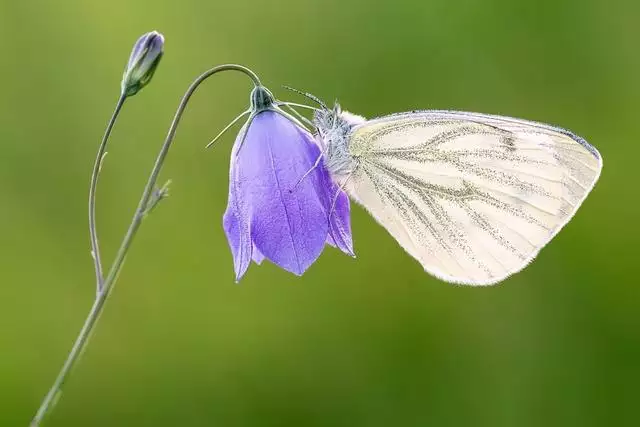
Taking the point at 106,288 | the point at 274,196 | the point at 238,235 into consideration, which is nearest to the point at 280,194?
the point at 274,196

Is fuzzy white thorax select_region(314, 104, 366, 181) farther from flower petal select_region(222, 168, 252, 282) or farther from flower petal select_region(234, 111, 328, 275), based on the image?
flower petal select_region(222, 168, 252, 282)

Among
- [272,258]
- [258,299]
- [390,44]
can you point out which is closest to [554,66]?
[390,44]

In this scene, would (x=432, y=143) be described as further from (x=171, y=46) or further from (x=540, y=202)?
(x=171, y=46)

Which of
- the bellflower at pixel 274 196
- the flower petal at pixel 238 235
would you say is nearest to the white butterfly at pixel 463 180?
the bellflower at pixel 274 196

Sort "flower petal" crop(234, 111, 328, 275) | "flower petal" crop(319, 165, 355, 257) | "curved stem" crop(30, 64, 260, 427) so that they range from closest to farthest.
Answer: "curved stem" crop(30, 64, 260, 427) < "flower petal" crop(234, 111, 328, 275) < "flower petal" crop(319, 165, 355, 257)

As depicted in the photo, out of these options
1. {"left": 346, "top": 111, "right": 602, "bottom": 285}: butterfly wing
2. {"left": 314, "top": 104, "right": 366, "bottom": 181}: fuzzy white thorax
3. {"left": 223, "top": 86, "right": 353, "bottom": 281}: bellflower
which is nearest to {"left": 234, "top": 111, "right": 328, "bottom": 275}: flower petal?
{"left": 223, "top": 86, "right": 353, "bottom": 281}: bellflower

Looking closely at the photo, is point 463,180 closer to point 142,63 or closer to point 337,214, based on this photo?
point 337,214
